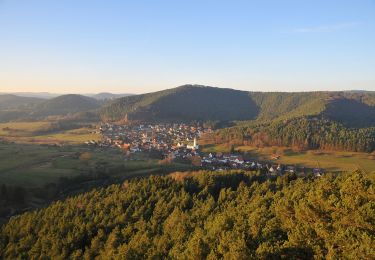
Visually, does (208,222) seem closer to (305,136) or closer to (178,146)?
(305,136)

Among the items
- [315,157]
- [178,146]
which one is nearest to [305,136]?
[315,157]

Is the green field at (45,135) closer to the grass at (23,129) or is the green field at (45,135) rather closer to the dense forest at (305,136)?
the grass at (23,129)

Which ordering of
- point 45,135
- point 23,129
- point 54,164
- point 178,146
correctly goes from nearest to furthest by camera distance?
1. point 54,164
2. point 178,146
3. point 45,135
4. point 23,129

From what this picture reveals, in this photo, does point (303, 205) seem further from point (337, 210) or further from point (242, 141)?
point (242, 141)

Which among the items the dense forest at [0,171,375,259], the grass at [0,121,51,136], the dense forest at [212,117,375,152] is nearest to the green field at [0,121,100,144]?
the grass at [0,121,51,136]

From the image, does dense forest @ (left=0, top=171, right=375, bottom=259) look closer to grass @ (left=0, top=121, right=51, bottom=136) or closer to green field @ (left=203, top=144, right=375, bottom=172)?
green field @ (left=203, top=144, right=375, bottom=172)

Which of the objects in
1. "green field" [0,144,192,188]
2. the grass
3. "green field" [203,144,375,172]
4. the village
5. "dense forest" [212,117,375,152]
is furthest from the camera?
the grass
